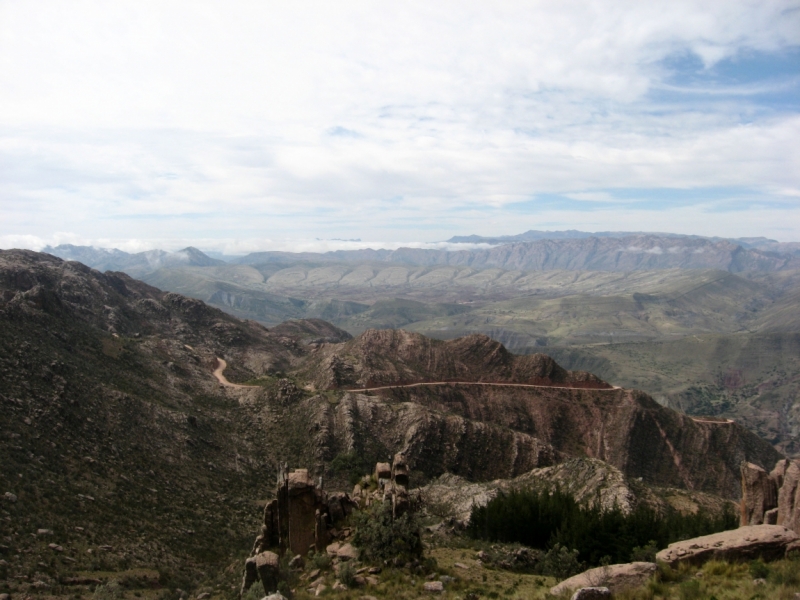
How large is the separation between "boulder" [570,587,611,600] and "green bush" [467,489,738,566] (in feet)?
46.6

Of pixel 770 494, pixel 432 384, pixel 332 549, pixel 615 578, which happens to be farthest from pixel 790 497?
pixel 432 384

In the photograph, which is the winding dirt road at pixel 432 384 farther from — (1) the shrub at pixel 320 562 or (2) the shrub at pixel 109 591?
(1) the shrub at pixel 320 562

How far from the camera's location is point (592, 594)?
20234mm

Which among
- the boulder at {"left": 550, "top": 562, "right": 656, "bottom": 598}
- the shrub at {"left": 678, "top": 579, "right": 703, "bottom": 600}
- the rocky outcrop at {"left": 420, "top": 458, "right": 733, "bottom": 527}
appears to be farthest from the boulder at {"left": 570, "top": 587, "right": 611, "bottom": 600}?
the rocky outcrop at {"left": 420, "top": 458, "right": 733, "bottom": 527}

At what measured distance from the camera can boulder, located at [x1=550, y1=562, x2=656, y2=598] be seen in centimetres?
2155

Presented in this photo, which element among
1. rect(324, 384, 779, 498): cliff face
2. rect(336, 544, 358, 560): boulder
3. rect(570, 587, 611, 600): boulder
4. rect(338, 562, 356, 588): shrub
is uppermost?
rect(570, 587, 611, 600): boulder

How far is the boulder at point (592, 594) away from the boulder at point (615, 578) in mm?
839

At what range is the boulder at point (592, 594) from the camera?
793 inches

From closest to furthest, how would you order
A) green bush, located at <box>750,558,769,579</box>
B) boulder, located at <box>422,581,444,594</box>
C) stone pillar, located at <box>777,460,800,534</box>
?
green bush, located at <box>750,558,769,579</box> < boulder, located at <box>422,581,444,594</box> < stone pillar, located at <box>777,460,800,534</box>

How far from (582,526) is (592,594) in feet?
67.5

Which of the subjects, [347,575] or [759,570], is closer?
[759,570]

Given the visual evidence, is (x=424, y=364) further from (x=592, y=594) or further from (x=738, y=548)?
(x=592, y=594)

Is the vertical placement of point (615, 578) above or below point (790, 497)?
below

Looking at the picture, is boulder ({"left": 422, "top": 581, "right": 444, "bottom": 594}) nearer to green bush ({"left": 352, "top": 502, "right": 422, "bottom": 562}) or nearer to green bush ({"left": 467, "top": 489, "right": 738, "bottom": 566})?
green bush ({"left": 352, "top": 502, "right": 422, "bottom": 562})
